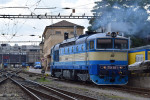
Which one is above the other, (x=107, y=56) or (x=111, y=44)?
(x=111, y=44)

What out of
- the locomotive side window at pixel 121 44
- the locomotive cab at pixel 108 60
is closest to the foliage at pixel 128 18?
the locomotive side window at pixel 121 44

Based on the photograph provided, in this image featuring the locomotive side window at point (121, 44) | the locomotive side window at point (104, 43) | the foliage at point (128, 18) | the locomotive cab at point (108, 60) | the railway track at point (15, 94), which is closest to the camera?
the railway track at point (15, 94)

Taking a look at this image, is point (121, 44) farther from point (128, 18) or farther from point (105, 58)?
point (128, 18)

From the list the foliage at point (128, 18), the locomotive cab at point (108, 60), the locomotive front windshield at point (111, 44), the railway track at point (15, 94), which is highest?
the foliage at point (128, 18)

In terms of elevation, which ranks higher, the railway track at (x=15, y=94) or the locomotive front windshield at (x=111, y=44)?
the locomotive front windshield at (x=111, y=44)

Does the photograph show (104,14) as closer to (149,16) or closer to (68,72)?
(149,16)

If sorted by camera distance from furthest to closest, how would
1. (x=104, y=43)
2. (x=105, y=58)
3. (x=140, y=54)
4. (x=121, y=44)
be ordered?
(x=140, y=54), (x=121, y=44), (x=104, y=43), (x=105, y=58)

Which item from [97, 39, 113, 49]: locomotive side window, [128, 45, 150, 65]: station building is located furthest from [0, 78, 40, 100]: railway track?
[128, 45, 150, 65]: station building

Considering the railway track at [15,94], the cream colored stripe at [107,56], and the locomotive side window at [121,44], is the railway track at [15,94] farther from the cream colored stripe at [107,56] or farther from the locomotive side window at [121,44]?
the locomotive side window at [121,44]

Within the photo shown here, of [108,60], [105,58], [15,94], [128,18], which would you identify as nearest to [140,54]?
[108,60]

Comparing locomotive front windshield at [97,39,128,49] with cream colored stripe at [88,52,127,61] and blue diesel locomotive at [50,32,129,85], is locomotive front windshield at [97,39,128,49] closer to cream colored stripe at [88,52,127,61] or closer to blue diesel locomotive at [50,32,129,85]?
blue diesel locomotive at [50,32,129,85]

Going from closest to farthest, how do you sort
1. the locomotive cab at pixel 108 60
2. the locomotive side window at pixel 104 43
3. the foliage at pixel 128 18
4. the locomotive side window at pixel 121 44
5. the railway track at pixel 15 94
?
the railway track at pixel 15 94, the locomotive cab at pixel 108 60, the locomotive side window at pixel 104 43, the locomotive side window at pixel 121 44, the foliage at pixel 128 18

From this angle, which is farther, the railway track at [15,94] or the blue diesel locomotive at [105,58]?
the blue diesel locomotive at [105,58]

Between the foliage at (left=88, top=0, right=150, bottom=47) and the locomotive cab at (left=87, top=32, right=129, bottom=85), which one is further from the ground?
the foliage at (left=88, top=0, right=150, bottom=47)
